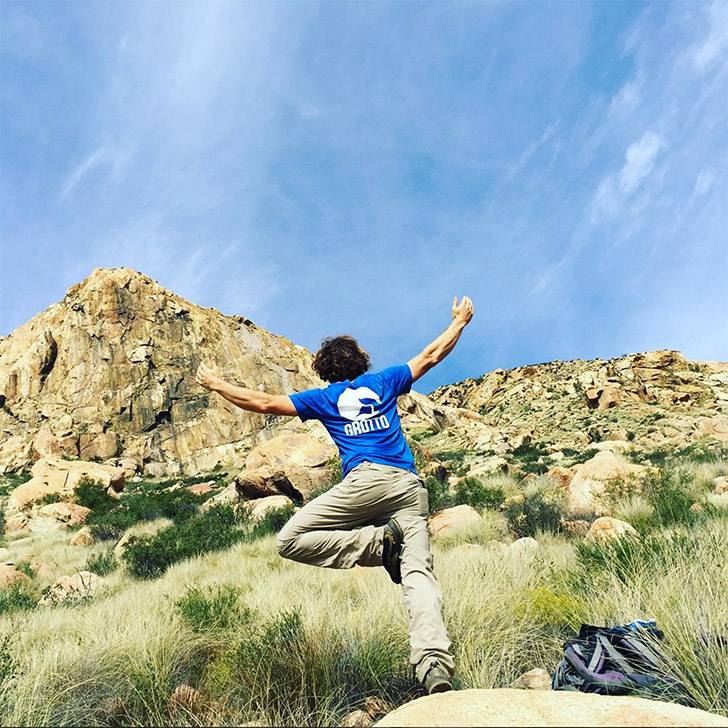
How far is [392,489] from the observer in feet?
11.0

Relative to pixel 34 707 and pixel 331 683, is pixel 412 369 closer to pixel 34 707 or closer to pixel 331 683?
pixel 331 683

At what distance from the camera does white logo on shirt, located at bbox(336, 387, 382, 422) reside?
3668 mm

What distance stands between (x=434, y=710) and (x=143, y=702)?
1.92 meters

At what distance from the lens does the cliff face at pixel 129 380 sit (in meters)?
58.4

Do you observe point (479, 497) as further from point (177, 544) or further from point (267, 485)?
point (267, 485)

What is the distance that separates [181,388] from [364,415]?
6625cm

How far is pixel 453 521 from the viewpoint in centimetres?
891

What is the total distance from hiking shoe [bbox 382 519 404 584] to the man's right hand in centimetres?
175

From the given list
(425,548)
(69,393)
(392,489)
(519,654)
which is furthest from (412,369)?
(69,393)

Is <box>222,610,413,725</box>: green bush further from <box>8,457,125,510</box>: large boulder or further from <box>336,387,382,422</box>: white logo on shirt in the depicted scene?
<box>8,457,125,510</box>: large boulder

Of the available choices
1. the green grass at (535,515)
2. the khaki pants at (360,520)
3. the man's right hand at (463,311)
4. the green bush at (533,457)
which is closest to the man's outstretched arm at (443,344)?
the man's right hand at (463,311)

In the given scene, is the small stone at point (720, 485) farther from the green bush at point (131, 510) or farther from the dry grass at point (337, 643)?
the green bush at point (131, 510)

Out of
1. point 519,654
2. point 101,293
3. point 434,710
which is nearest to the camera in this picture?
point 434,710

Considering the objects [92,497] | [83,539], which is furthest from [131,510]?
[92,497]
